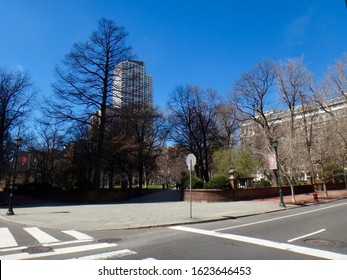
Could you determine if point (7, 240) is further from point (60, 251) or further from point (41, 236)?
point (60, 251)

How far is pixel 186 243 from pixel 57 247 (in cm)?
375

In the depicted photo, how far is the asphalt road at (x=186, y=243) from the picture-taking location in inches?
268

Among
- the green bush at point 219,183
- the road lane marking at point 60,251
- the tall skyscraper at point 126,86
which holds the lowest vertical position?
the road lane marking at point 60,251

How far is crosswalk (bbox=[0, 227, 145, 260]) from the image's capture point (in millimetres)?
6914

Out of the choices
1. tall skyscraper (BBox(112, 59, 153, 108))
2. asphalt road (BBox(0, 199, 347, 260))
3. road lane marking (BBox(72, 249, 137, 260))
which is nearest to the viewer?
road lane marking (BBox(72, 249, 137, 260))

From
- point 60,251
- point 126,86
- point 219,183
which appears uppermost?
point 126,86

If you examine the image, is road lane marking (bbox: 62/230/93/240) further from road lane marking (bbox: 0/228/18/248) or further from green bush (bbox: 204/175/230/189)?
green bush (bbox: 204/175/230/189)

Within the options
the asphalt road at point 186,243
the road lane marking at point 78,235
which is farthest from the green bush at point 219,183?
the road lane marking at point 78,235

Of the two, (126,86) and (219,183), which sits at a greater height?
(126,86)

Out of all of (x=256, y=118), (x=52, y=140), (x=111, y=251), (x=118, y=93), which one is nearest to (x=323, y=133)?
(x=256, y=118)

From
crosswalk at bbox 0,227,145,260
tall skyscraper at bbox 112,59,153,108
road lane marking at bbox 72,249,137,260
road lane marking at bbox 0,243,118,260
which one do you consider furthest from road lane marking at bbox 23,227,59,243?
tall skyscraper at bbox 112,59,153,108

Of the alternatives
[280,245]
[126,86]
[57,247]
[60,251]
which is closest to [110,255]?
[60,251]

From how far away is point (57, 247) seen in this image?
7910 mm

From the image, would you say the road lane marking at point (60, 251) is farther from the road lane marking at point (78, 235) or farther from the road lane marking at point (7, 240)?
the road lane marking at point (7, 240)
